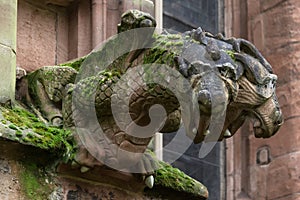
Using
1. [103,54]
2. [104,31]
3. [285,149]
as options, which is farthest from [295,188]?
[103,54]

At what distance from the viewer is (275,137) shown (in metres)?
7.96

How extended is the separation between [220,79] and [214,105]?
114mm

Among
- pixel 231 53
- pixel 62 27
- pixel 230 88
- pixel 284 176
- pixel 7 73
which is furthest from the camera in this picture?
pixel 284 176

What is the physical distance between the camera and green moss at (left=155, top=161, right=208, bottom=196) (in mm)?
4715

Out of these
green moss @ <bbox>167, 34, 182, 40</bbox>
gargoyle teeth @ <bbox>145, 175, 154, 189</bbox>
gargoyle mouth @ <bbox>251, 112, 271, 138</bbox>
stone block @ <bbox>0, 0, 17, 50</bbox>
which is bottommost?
gargoyle teeth @ <bbox>145, 175, 154, 189</bbox>

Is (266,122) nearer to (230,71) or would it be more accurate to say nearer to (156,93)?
(230,71)

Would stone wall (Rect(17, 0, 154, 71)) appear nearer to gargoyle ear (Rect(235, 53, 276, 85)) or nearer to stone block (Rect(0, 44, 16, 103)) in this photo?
stone block (Rect(0, 44, 16, 103))

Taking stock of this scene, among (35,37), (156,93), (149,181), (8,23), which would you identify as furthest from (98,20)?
(156,93)

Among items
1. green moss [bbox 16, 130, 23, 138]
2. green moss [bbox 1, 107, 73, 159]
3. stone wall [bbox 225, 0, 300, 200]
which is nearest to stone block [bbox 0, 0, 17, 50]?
green moss [bbox 1, 107, 73, 159]

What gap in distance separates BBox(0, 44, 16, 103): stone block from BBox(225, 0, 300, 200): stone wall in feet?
11.9

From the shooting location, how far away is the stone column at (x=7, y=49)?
14.5 feet

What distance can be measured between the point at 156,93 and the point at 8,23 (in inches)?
25.9

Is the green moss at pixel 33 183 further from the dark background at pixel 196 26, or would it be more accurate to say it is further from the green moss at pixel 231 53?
the dark background at pixel 196 26

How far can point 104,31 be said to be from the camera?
5309 mm
